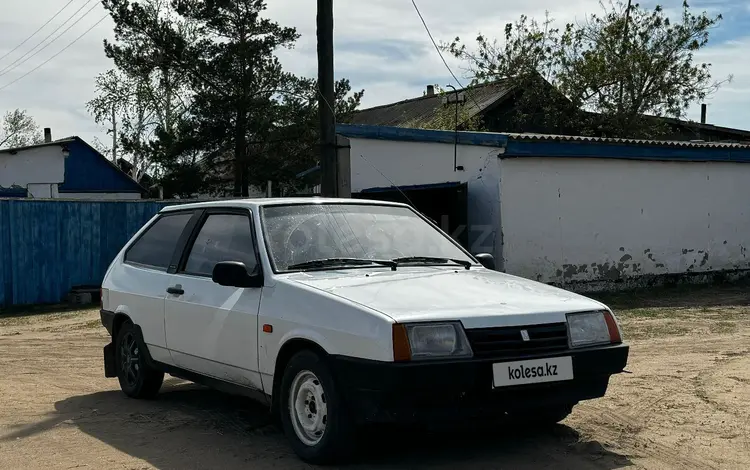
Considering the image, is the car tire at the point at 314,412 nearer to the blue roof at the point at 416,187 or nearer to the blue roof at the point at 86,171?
the blue roof at the point at 416,187

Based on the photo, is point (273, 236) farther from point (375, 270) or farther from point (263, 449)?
point (263, 449)

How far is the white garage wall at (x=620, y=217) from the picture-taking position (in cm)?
1543

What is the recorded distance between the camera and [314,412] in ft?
16.4

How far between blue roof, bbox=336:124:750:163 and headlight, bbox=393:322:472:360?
10532 millimetres

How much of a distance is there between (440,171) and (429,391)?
39.6ft

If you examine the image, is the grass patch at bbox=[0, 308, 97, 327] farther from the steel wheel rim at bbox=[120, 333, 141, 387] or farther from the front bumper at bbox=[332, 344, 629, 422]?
the front bumper at bbox=[332, 344, 629, 422]

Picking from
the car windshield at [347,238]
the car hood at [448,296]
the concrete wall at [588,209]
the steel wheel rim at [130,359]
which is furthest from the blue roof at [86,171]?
the car hood at [448,296]

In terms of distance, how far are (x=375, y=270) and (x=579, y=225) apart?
11045 mm

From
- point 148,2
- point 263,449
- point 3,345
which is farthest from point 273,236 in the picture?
point 148,2

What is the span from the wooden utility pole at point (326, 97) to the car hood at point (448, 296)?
8038 mm

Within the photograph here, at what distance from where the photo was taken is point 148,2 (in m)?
35.7

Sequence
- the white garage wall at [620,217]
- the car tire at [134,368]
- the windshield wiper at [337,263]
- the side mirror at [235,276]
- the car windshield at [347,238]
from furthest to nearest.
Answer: the white garage wall at [620,217] → the car tire at [134,368] → the car windshield at [347,238] → the windshield wiper at [337,263] → the side mirror at [235,276]

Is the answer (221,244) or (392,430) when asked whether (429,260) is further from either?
(221,244)

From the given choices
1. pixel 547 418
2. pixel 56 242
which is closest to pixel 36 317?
pixel 56 242
